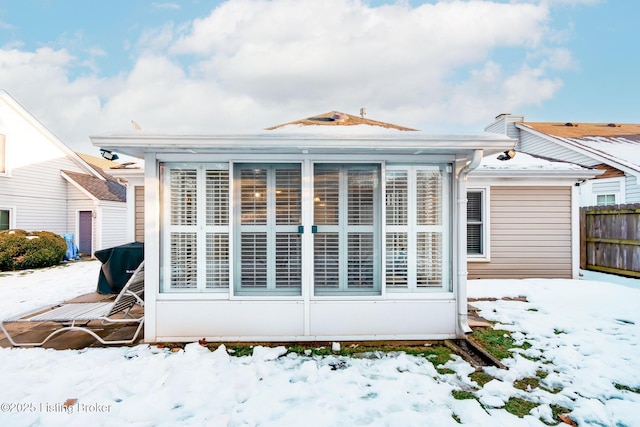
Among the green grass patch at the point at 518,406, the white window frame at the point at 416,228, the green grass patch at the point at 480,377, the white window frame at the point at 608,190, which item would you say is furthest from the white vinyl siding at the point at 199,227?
the white window frame at the point at 608,190

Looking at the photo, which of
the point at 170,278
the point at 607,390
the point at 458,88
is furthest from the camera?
the point at 458,88

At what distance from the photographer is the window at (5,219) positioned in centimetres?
984

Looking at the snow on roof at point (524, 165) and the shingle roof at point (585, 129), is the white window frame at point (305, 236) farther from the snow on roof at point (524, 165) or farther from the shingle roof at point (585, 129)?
the shingle roof at point (585, 129)

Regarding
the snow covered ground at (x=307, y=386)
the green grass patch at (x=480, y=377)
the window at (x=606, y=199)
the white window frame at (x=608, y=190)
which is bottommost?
the green grass patch at (x=480, y=377)

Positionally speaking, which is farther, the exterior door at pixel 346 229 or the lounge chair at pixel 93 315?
the exterior door at pixel 346 229

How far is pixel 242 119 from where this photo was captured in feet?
51.4

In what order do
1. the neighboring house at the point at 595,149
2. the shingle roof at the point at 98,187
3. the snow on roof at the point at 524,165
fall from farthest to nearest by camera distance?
the shingle roof at the point at 98,187 < the neighboring house at the point at 595,149 < the snow on roof at the point at 524,165

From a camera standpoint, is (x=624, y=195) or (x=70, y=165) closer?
(x=624, y=195)

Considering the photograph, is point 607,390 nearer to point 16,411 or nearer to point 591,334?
point 591,334

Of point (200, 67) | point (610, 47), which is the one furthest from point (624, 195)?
point (200, 67)

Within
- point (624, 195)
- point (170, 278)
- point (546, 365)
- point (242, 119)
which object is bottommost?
point (546, 365)

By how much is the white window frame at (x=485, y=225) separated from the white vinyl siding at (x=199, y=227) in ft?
16.5

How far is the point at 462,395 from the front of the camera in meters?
2.41

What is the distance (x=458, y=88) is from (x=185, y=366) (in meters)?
14.6
